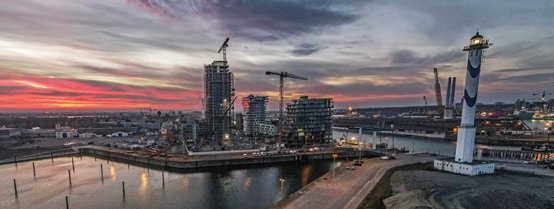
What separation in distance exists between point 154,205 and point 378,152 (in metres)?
61.5

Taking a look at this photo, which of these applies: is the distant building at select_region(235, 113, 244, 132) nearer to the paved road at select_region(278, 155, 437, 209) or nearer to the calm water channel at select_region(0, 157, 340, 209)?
the calm water channel at select_region(0, 157, 340, 209)

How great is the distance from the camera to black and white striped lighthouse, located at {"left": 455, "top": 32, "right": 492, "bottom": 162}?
51.5 m

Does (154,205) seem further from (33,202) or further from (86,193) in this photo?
(33,202)

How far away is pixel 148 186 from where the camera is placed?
54812 mm

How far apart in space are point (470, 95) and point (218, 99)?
96287 millimetres

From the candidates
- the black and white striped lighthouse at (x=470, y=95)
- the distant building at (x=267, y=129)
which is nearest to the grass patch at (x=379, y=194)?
the black and white striped lighthouse at (x=470, y=95)

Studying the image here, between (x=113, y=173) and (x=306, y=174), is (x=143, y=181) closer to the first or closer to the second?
(x=113, y=173)

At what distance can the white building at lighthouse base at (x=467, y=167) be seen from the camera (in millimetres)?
50312

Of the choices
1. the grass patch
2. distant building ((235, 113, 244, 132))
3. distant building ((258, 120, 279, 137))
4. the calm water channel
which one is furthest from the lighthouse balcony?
distant building ((235, 113, 244, 132))

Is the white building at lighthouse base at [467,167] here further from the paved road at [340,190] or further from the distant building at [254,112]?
the distant building at [254,112]

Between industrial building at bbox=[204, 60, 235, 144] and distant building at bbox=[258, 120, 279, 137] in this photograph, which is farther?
distant building at bbox=[258, 120, 279, 137]

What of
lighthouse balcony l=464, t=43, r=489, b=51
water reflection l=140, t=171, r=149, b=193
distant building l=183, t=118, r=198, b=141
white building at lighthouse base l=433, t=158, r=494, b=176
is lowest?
water reflection l=140, t=171, r=149, b=193

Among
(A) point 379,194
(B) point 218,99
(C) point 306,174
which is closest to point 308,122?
(C) point 306,174

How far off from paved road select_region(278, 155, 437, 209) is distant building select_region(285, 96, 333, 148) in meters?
39.4
